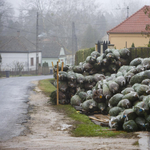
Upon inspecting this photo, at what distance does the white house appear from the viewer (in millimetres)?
52531

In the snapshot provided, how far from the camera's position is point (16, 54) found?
5350cm

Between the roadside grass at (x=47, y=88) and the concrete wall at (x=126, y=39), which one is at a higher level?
the concrete wall at (x=126, y=39)

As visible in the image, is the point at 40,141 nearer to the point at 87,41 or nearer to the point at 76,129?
the point at 76,129

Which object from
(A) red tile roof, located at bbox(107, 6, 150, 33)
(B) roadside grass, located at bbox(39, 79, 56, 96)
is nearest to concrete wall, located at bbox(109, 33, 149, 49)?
(A) red tile roof, located at bbox(107, 6, 150, 33)

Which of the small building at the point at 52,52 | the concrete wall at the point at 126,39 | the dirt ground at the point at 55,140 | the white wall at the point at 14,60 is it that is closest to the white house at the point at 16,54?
the white wall at the point at 14,60

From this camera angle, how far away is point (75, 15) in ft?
222

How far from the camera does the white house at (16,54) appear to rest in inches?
2068

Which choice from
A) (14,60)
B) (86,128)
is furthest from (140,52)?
(14,60)

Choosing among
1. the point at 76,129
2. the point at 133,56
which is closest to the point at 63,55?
the point at 133,56

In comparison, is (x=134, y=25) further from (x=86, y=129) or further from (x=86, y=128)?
(x=86, y=129)

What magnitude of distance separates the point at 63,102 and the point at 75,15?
57.1 m

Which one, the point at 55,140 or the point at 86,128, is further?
the point at 86,128

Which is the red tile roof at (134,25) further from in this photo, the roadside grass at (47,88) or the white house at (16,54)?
the white house at (16,54)

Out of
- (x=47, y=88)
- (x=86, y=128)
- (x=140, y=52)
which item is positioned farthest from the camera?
(x=47, y=88)
